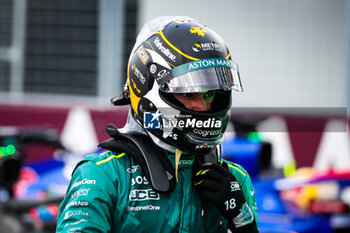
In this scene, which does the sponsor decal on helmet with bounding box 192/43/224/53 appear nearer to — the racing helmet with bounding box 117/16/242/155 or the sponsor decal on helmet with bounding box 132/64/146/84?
the racing helmet with bounding box 117/16/242/155

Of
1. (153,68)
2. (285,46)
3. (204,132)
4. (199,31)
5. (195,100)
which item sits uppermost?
(199,31)

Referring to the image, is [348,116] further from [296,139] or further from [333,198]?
[333,198]

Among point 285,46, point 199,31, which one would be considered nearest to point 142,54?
point 199,31

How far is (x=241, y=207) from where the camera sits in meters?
2.31

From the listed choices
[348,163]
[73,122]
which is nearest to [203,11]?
[73,122]

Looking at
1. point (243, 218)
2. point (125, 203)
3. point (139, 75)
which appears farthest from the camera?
point (139, 75)

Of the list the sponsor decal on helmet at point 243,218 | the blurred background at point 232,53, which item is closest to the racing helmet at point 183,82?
the sponsor decal on helmet at point 243,218

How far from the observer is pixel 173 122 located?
7.73 ft

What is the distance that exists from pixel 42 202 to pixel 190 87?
3.34 metres

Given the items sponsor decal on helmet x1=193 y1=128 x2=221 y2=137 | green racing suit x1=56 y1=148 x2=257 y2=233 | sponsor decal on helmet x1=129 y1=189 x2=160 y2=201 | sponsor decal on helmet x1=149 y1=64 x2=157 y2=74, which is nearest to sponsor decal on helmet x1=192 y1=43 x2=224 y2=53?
sponsor decal on helmet x1=149 y1=64 x2=157 y2=74

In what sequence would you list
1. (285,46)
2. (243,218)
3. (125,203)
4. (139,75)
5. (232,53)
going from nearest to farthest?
1. (125,203)
2. (243,218)
3. (139,75)
4. (232,53)
5. (285,46)

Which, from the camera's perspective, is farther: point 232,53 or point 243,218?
point 232,53

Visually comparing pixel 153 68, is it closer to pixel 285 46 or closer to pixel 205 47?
pixel 205 47

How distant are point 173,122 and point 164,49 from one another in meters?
0.26
